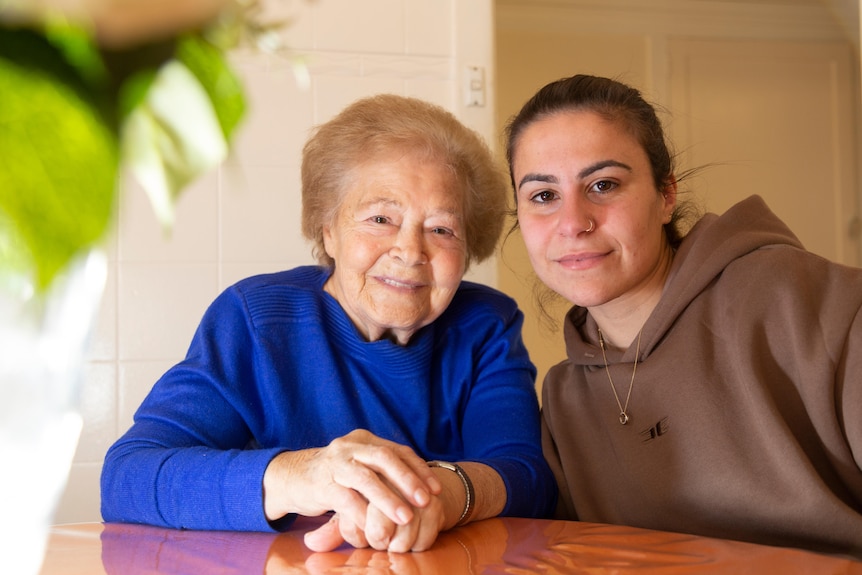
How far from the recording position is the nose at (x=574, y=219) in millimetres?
1550

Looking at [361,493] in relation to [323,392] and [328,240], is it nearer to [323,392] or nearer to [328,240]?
[323,392]

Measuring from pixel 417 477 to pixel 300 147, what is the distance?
1.23m

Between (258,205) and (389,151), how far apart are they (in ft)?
2.21

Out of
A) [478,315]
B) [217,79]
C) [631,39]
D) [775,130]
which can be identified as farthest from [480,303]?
[775,130]

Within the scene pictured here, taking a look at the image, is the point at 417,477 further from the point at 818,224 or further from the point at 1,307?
the point at 818,224

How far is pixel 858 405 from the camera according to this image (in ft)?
4.27

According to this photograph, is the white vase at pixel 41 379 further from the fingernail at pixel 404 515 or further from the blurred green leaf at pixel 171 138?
the fingernail at pixel 404 515

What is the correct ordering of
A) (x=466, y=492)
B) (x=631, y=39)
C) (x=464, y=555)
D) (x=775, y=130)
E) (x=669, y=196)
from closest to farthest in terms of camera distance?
(x=464, y=555)
(x=466, y=492)
(x=669, y=196)
(x=631, y=39)
(x=775, y=130)

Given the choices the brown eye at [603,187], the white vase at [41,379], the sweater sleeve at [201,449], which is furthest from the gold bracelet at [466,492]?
the white vase at [41,379]

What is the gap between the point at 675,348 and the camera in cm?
153

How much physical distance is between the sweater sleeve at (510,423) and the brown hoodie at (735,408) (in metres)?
0.05

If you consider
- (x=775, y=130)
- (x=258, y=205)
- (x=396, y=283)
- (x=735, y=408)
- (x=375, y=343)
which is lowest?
(x=735, y=408)

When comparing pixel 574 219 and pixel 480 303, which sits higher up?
pixel 574 219

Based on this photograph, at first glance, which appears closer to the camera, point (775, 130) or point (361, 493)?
point (361, 493)
